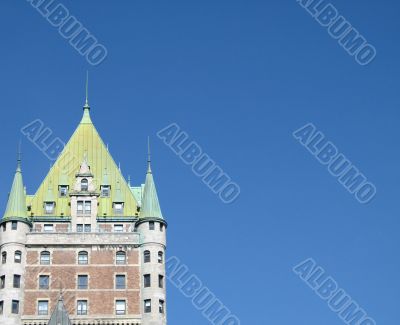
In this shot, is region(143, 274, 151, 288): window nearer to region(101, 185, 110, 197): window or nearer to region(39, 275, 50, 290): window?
region(39, 275, 50, 290): window

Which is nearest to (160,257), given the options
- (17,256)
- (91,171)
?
(91,171)

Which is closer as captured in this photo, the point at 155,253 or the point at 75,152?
the point at 155,253

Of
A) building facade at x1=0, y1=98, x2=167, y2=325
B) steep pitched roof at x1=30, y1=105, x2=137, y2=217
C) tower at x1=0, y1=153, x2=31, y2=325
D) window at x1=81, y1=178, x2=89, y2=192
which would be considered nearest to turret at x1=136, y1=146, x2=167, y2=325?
building facade at x1=0, y1=98, x2=167, y2=325

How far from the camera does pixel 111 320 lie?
120312 mm

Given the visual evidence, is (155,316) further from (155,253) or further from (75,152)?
(75,152)

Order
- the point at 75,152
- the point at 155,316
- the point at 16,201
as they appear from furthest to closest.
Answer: the point at 75,152
the point at 16,201
the point at 155,316

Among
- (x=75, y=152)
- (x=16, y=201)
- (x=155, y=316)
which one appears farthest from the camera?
(x=75, y=152)

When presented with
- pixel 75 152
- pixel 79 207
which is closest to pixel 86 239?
pixel 79 207

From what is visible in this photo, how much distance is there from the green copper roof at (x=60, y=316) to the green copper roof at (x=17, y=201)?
1384 centimetres

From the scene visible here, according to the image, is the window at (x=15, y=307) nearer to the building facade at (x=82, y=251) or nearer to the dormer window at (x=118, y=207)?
the building facade at (x=82, y=251)

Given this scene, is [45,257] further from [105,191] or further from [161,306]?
[161,306]

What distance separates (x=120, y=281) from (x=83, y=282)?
4.33 meters

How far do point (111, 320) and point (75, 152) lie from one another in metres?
25.9

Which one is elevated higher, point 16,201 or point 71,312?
point 16,201
